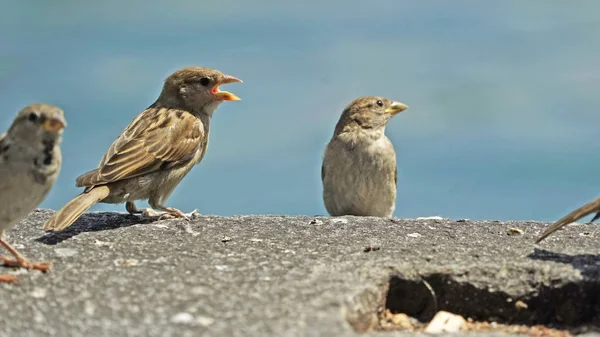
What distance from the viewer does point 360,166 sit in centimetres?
809

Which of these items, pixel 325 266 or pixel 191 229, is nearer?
pixel 325 266

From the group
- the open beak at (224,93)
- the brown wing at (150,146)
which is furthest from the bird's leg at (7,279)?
the open beak at (224,93)

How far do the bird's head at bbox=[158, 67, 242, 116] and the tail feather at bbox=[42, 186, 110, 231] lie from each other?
4.85 ft

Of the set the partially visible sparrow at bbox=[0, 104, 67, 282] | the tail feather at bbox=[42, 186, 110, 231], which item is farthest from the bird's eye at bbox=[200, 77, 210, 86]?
the partially visible sparrow at bbox=[0, 104, 67, 282]

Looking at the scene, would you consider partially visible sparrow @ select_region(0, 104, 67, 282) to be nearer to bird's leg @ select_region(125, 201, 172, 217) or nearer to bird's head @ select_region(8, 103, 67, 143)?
bird's head @ select_region(8, 103, 67, 143)

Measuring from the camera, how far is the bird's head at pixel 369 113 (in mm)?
8430

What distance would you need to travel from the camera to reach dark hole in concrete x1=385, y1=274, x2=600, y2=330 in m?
4.72

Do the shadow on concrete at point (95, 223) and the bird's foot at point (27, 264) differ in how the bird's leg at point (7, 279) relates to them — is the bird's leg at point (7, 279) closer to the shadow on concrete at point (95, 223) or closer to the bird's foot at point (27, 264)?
the bird's foot at point (27, 264)

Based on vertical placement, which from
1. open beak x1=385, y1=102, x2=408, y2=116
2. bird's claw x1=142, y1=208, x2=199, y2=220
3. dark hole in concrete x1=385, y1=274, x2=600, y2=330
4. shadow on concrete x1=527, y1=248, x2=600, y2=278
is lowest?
dark hole in concrete x1=385, y1=274, x2=600, y2=330

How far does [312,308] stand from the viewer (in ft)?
12.9

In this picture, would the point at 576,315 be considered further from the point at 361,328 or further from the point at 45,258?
the point at 45,258

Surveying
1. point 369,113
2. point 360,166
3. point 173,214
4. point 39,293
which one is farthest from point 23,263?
point 369,113

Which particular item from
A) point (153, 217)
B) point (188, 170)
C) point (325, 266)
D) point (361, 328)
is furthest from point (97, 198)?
point (361, 328)

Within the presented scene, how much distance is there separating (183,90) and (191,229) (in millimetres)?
2032
